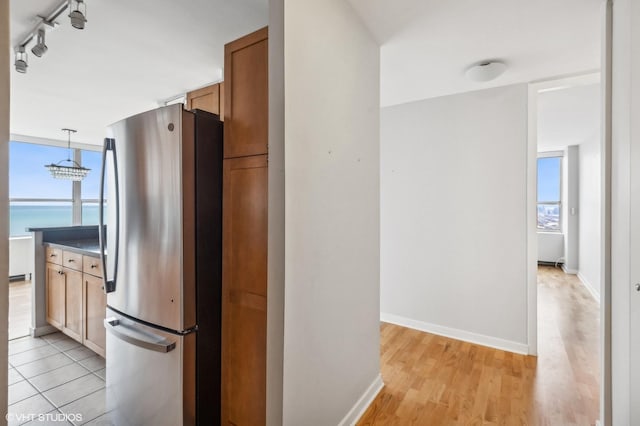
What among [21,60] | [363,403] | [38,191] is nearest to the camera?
[363,403]

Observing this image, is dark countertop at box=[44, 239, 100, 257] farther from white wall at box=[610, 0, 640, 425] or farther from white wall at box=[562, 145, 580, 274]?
white wall at box=[562, 145, 580, 274]

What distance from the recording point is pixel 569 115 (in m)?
3.76

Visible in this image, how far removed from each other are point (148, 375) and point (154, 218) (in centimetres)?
81

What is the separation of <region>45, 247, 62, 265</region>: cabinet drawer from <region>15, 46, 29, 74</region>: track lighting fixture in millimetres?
1596

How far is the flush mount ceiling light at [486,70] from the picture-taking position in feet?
7.49

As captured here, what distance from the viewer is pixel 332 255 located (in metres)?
1.54

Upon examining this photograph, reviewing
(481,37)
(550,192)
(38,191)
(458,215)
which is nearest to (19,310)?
(38,191)

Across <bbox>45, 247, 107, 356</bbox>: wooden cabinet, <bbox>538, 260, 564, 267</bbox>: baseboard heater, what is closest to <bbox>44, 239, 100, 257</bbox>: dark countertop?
<bbox>45, 247, 107, 356</bbox>: wooden cabinet

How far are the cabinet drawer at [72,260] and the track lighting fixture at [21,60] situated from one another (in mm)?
1463

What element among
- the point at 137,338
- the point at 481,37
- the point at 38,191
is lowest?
the point at 137,338

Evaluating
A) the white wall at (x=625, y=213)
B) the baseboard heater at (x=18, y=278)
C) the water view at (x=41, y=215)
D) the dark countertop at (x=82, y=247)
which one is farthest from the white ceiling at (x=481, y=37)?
the baseboard heater at (x=18, y=278)

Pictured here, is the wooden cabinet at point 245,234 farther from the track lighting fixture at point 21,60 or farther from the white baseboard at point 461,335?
the white baseboard at point 461,335

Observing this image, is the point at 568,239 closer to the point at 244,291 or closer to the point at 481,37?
the point at 481,37

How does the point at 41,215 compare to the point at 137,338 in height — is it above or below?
above
